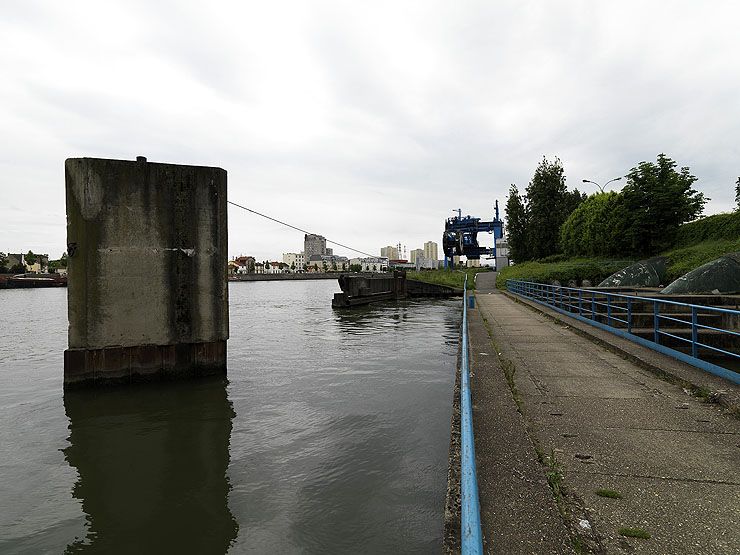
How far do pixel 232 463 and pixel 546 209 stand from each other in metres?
53.7

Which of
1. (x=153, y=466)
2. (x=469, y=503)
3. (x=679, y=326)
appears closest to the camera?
(x=469, y=503)

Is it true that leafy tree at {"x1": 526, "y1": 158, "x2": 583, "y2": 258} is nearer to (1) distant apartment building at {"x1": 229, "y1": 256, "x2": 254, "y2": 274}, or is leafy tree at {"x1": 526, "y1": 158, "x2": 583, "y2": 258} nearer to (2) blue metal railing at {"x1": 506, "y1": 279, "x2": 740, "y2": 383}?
(2) blue metal railing at {"x1": 506, "y1": 279, "x2": 740, "y2": 383}

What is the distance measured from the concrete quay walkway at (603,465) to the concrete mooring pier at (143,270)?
577 centimetres

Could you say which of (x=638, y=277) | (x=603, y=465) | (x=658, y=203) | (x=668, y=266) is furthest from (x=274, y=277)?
(x=603, y=465)

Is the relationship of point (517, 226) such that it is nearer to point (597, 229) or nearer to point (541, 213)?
point (541, 213)

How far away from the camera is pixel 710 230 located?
1258 inches

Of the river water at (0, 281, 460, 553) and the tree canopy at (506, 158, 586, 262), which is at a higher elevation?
the tree canopy at (506, 158, 586, 262)

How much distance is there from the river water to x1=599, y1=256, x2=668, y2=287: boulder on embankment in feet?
58.0

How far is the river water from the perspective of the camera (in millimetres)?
4164

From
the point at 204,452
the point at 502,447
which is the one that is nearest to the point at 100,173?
the point at 204,452

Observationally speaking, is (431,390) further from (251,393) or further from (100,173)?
(100,173)

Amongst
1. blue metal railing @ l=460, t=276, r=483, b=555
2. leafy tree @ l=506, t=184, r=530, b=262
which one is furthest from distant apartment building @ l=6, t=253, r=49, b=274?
blue metal railing @ l=460, t=276, r=483, b=555

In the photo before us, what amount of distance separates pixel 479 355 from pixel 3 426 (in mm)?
8166

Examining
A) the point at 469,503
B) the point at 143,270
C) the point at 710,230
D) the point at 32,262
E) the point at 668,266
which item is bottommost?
the point at 469,503
